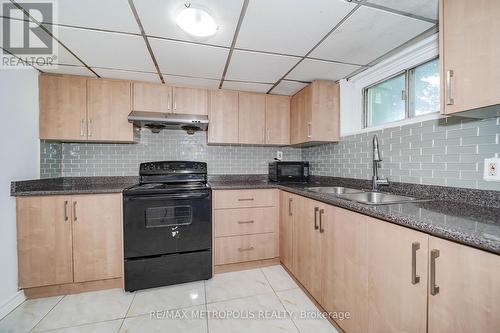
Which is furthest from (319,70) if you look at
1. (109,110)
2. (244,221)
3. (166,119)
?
(109,110)

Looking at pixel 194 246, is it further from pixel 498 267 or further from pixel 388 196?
pixel 498 267

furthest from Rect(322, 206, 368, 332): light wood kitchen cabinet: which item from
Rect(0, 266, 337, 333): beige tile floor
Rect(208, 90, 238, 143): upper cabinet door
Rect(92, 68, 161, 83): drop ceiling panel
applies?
Rect(92, 68, 161, 83): drop ceiling panel

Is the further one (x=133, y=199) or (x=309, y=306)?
(x=133, y=199)

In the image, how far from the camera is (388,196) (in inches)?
65.2

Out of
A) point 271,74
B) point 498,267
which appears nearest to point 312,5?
point 271,74

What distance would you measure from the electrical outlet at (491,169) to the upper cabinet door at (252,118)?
6.49 feet

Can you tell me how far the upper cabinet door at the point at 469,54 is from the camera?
0.88 m

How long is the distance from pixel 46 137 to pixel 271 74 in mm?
2400

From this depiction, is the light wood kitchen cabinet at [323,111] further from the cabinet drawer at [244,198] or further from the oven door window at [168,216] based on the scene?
the oven door window at [168,216]

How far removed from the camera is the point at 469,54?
0.96m

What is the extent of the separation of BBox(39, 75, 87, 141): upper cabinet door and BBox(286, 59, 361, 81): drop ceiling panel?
224cm

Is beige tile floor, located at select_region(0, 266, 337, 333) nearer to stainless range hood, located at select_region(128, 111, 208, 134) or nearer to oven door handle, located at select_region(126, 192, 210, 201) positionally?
oven door handle, located at select_region(126, 192, 210, 201)

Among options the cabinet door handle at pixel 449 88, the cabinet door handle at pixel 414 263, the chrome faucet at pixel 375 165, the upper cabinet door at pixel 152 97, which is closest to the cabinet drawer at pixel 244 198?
the chrome faucet at pixel 375 165

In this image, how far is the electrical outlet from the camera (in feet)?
3.72
